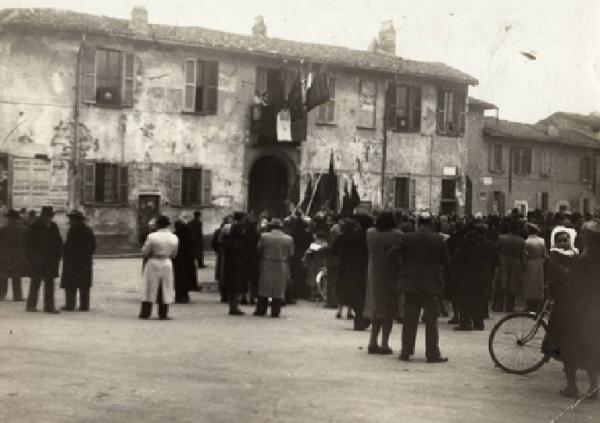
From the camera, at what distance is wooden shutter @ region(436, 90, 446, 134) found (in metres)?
34.0

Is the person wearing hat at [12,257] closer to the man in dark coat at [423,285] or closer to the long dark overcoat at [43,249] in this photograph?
the long dark overcoat at [43,249]

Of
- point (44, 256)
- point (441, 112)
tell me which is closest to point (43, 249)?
point (44, 256)

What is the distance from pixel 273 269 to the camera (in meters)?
13.9

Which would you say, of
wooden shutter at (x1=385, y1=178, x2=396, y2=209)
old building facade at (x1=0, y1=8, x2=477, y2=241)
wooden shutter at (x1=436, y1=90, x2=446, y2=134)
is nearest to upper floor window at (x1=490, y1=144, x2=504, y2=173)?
old building facade at (x1=0, y1=8, x2=477, y2=241)

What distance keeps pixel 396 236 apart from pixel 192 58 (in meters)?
19.7

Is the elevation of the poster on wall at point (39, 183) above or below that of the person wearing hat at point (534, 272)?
above

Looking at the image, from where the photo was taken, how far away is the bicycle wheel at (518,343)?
361 inches

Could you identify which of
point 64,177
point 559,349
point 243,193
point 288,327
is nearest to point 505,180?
point 243,193

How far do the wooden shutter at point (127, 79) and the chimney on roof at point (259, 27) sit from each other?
708 centimetres

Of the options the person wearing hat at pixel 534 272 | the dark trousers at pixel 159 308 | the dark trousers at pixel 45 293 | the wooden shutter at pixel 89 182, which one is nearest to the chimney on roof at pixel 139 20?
the wooden shutter at pixel 89 182

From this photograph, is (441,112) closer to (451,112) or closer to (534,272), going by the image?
(451,112)

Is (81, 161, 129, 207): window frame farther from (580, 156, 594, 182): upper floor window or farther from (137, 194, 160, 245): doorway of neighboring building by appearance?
(580, 156, 594, 182): upper floor window

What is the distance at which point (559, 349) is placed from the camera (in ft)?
26.9

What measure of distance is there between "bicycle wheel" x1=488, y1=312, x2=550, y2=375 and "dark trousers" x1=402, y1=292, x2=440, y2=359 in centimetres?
77
